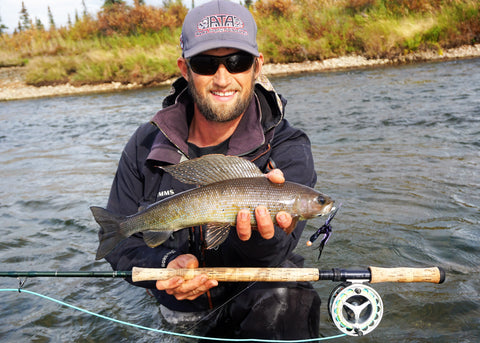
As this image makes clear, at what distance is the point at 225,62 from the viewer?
10.00ft

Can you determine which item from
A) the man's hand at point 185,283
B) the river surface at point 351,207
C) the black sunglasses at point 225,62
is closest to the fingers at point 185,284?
the man's hand at point 185,283

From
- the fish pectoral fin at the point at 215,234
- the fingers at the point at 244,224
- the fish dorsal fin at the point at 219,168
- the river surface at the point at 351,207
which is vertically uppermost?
the fish dorsal fin at the point at 219,168

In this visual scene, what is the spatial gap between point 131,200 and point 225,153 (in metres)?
0.80

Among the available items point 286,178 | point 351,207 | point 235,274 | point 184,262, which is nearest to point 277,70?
point 351,207

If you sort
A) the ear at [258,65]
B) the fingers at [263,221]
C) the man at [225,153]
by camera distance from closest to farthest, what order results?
the fingers at [263,221] < the man at [225,153] < the ear at [258,65]

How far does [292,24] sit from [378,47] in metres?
5.76

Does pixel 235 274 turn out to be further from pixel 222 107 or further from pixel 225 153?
pixel 222 107

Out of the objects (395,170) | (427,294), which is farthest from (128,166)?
(395,170)

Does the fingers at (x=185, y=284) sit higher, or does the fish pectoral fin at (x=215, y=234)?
the fish pectoral fin at (x=215, y=234)

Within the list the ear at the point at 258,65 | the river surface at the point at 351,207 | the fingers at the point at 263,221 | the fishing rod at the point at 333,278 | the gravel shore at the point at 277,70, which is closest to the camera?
the fingers at the point at 263,221

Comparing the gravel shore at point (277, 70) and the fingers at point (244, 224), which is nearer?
the fingers at point (244, 224)

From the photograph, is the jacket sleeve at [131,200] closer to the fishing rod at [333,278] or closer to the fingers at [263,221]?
the fishing rod at [333,278]

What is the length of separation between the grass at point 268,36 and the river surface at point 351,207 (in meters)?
5.96

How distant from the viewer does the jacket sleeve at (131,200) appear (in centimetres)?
300
